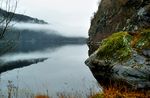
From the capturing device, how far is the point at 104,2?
84.1 meters

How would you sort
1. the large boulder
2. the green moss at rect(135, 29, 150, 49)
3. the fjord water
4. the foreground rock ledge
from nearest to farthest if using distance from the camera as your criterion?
1. the foreground rock ledge
2. the fjord water
3. the green moss at rect(135, 29, 150, 49)
4. the large boulder

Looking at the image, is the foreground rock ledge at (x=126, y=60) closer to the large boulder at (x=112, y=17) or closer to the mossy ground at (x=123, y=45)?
the mossy ground at (x=123, y=45)

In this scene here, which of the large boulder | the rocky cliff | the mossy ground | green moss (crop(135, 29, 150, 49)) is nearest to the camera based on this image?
the rocky cliff

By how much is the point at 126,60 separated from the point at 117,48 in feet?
12.0

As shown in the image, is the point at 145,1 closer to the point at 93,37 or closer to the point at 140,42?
the point at 140,42

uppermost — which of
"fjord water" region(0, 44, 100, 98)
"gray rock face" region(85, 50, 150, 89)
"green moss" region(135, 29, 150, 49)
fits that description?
"green moss" region(135, 29, 150, 49)

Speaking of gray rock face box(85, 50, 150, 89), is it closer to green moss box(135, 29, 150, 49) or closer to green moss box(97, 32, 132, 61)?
green moss box(97, 32, 132, 61)

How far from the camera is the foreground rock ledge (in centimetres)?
2206

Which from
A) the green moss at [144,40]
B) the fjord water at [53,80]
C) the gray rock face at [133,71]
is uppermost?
the green moss at [144,40]

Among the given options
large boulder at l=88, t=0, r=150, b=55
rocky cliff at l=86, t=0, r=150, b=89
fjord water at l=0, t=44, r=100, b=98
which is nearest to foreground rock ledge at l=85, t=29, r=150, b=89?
rocky cliff at l=86, t=0, r=150, b=89

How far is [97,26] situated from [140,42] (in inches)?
2254

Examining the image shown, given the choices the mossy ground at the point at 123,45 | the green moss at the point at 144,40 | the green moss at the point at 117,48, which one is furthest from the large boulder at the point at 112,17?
the green moss at the point at 144,40

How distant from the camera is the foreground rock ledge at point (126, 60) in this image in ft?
72.4

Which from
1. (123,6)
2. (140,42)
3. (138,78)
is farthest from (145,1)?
(123,6)
